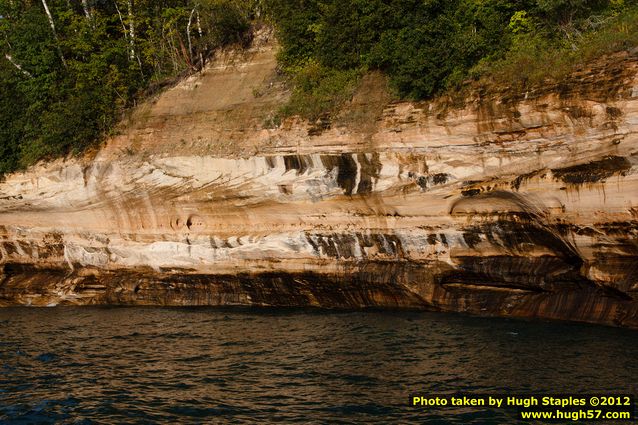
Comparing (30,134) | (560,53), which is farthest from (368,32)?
(30,134)

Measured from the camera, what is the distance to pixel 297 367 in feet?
39.9

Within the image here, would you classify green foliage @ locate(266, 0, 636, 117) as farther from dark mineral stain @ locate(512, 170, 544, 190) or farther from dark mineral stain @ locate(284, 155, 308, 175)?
dark mineral stain @ locate(512, 170, 544, 190)

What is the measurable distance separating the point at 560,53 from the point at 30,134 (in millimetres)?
19268

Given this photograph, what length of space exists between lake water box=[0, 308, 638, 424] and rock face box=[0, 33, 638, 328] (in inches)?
56.5

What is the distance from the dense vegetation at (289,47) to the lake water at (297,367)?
665 cm

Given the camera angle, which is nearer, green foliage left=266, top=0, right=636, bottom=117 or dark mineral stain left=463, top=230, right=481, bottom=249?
green foliage left=266, top=0, right=636, bottom=117

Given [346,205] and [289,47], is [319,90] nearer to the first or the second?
[289,47]

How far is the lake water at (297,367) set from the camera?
33.0 ft

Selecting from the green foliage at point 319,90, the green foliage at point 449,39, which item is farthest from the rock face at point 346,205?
the green foliage at point 449,39

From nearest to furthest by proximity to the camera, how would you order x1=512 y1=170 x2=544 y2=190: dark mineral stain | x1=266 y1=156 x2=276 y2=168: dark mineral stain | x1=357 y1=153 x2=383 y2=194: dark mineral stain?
x1=512 y1=170 x2=544 y2=190: dark mineral stain
x1=357 y1=153 x2=383 y2=194: dark mineral stain
x1=266 y1=156 x2=276 y2=168: dark mineral stain

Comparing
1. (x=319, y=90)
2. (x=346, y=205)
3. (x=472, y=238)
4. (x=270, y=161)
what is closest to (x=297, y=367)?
(x=346, y=205)

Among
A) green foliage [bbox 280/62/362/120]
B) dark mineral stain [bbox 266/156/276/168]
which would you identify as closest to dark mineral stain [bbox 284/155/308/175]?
dark mineral stain [bbox 266/156/276/168]

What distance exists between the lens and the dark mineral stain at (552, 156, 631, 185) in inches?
530

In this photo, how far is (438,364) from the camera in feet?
38.8
